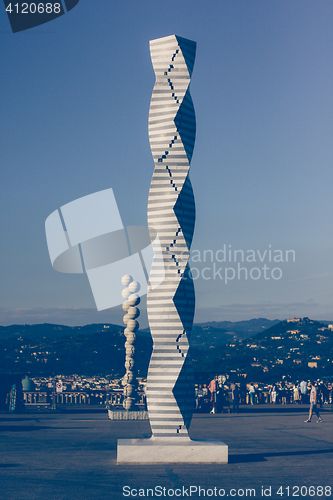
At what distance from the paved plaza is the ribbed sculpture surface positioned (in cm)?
156

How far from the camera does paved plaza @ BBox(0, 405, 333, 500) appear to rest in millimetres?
9594

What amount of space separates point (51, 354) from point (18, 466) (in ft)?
170

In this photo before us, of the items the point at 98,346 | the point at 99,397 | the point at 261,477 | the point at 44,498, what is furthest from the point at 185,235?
the point at 98,346

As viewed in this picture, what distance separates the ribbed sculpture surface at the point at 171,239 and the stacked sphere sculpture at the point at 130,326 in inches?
410

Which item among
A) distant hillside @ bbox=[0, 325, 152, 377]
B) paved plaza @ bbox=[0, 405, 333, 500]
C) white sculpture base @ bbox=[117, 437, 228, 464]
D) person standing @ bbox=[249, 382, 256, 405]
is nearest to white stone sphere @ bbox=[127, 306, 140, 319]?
paved plaza @ bbox=[0, 405, 333, 500]

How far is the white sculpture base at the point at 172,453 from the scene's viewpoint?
12141mm

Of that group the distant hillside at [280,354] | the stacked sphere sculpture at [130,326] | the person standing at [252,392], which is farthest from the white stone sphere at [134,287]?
the distant hillside at [280,354]

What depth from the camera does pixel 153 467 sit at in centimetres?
1177

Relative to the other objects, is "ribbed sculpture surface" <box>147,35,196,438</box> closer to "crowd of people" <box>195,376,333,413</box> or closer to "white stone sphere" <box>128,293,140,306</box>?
"white stone sphere" <box>128,293,140,306</box>

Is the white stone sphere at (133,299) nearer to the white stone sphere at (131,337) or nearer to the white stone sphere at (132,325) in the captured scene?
the white stone sphere at (132,325)

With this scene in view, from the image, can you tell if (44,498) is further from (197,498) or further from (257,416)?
(257,416)

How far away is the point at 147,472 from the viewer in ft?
36.7

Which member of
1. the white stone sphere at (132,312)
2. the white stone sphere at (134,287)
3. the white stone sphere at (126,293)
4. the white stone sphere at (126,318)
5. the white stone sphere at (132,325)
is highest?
the white stone sphere at (134,287)

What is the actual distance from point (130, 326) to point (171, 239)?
10.9 m
